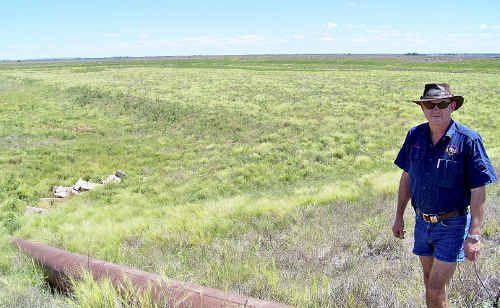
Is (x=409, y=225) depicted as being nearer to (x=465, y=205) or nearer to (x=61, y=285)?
(x=465, y=205)

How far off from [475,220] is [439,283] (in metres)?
0.51

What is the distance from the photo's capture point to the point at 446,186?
2.99 m

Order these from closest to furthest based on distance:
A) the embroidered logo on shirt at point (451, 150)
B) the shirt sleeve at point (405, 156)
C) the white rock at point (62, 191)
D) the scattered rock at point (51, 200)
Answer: the embroidered logo on shirt at point (451, 150), the shirt sleeve at point (405, 156), the scattered rock at point (51, 200), the white rock at point (62, 191)

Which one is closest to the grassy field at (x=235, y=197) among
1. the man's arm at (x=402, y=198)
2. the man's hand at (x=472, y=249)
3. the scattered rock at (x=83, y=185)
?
the man's arm at (x=402, y=198)

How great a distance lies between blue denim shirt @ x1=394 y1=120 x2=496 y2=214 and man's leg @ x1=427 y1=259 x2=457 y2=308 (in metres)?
0.38

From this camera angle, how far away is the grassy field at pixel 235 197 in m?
4.07

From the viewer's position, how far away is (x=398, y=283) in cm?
398

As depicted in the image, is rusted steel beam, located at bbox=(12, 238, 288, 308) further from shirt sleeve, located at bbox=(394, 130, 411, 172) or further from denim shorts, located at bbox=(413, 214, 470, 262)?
shirt sleeve, located at bbox=(394, 130, 411, 172)

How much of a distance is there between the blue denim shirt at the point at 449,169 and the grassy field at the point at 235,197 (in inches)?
36.5

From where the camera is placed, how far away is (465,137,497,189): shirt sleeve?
284 cm

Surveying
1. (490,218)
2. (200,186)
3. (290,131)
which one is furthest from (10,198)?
(290,131)

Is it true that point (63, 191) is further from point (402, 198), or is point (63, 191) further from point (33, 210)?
point (402, 198)

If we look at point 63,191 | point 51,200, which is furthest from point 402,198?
point 63,191

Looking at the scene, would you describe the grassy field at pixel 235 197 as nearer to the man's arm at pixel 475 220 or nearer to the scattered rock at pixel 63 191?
the scattered rock at pixel 63 191
